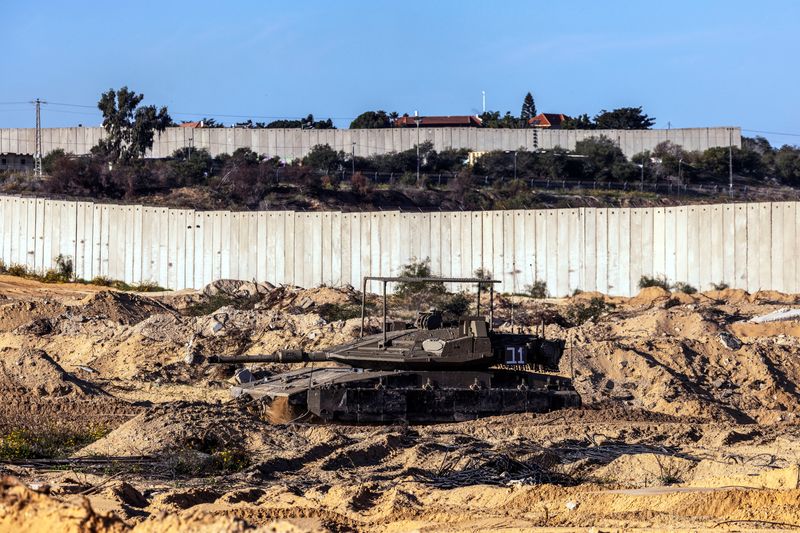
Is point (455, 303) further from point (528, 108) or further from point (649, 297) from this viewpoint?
point (528, 108)

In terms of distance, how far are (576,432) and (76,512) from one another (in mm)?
10779

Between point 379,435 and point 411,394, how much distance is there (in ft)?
5.83

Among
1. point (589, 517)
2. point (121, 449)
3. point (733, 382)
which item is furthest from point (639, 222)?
point (589, 517)

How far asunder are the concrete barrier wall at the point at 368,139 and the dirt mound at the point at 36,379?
4446 cm

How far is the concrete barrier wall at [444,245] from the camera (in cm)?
3369

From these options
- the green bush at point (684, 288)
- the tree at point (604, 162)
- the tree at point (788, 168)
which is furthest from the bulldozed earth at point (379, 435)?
the tree at point (788, 168)

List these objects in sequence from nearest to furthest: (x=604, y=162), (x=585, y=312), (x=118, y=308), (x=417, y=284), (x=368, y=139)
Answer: (x=118, y=308), (x=585, y=312), (x=417, y=284), (x=604, y=162), (x=368, y=139)

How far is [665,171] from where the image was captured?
62.0 meters

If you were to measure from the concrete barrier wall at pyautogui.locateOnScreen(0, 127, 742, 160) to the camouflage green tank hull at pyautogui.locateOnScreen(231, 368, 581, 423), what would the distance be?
155 ft

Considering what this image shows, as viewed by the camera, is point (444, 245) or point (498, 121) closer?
point (444, 245)

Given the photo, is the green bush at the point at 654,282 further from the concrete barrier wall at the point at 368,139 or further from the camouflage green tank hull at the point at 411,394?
the concrete barrier wall at the point at 368,139

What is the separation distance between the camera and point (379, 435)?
55.1 feet

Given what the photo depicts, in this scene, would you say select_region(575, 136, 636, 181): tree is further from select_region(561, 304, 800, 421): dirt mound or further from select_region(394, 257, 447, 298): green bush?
select_region(561, 304, 800, 421): dirt mound

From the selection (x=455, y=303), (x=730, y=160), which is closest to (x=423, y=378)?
(x=455, y=303)
